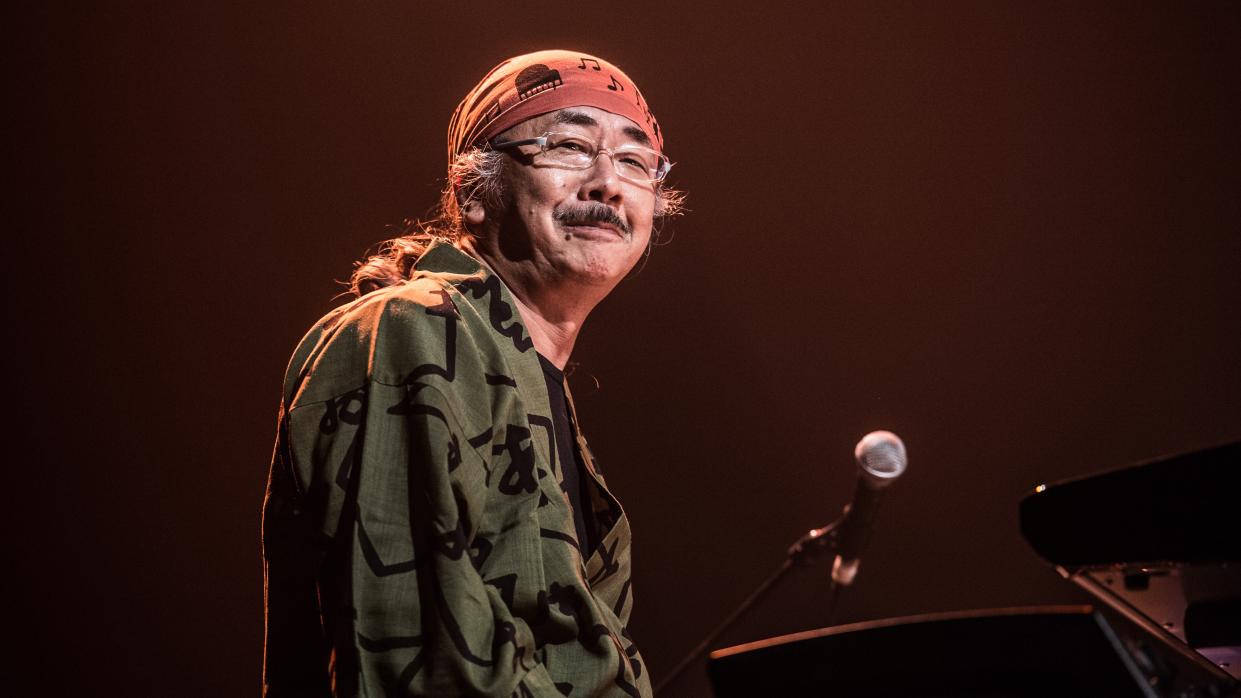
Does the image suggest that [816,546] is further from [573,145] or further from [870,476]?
[573,145]

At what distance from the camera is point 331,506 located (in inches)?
38.3

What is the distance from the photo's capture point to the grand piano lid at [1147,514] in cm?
67

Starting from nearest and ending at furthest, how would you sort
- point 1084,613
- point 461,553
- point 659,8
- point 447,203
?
point 1084,613
point 461,553
point 447,203
point 659,8

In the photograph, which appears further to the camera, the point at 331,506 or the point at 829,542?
the point at 829,542

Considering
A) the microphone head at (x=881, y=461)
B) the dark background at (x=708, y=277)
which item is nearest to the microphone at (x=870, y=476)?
the microphone head at (x=881, y=461)

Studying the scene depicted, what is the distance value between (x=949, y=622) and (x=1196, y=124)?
2249mm

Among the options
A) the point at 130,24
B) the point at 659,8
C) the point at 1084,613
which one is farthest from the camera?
the point at 659,8

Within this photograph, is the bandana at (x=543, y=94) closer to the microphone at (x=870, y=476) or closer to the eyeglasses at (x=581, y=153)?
the eyeglasses at (x=581, y=153)

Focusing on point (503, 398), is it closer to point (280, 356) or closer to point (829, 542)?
point (829, 542)

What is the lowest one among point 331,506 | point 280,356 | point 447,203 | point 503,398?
point 331,506

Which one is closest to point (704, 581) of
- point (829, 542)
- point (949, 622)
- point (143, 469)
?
point (829, 542)

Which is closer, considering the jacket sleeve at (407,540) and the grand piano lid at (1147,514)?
the grand piano lid at (1147,514)

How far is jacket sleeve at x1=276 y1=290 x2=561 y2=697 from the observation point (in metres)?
0.89

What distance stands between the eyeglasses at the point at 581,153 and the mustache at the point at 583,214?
2.7 inches
